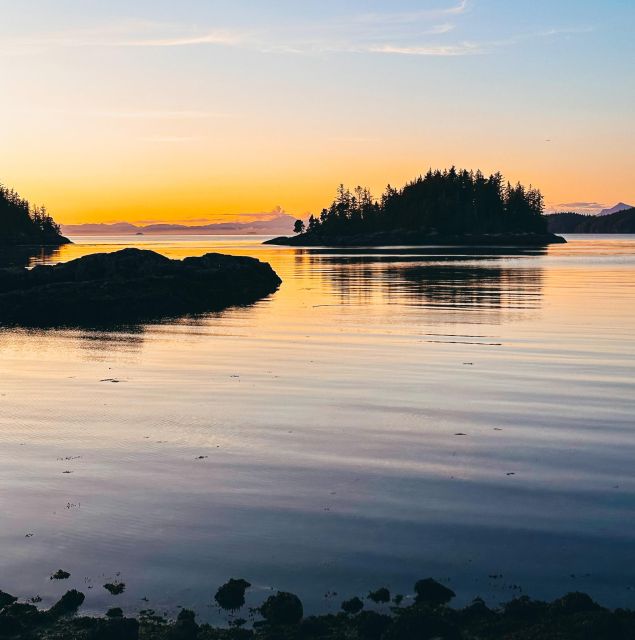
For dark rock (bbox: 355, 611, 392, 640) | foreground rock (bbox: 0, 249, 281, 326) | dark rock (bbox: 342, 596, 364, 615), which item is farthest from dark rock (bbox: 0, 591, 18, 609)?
foreground rock (bbox: 0, 249, 281, 326)

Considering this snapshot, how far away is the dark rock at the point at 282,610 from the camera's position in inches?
285

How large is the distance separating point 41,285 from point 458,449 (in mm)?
30605

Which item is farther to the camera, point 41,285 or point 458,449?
point 41,285

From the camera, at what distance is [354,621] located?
7.16 m

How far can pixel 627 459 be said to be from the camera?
480 inches

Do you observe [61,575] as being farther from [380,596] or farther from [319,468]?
[319,468]

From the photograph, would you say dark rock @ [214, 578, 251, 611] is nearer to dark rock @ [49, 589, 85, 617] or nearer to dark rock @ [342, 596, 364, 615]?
dark rock @ [342, 596, 364, 615]

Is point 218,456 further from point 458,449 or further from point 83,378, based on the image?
point 83,378

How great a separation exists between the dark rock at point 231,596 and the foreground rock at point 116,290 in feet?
89.2

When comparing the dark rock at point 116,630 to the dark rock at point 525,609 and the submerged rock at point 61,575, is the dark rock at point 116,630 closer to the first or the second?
the submerged rock at point 61,575

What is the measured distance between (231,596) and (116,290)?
32.6m

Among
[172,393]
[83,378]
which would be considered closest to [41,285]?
[83,378]

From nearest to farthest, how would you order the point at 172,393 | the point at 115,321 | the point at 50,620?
1. the point at 50,620
2. the point at 172,393
3. the point at 115,321

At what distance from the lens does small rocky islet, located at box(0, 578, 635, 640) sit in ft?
22.6
